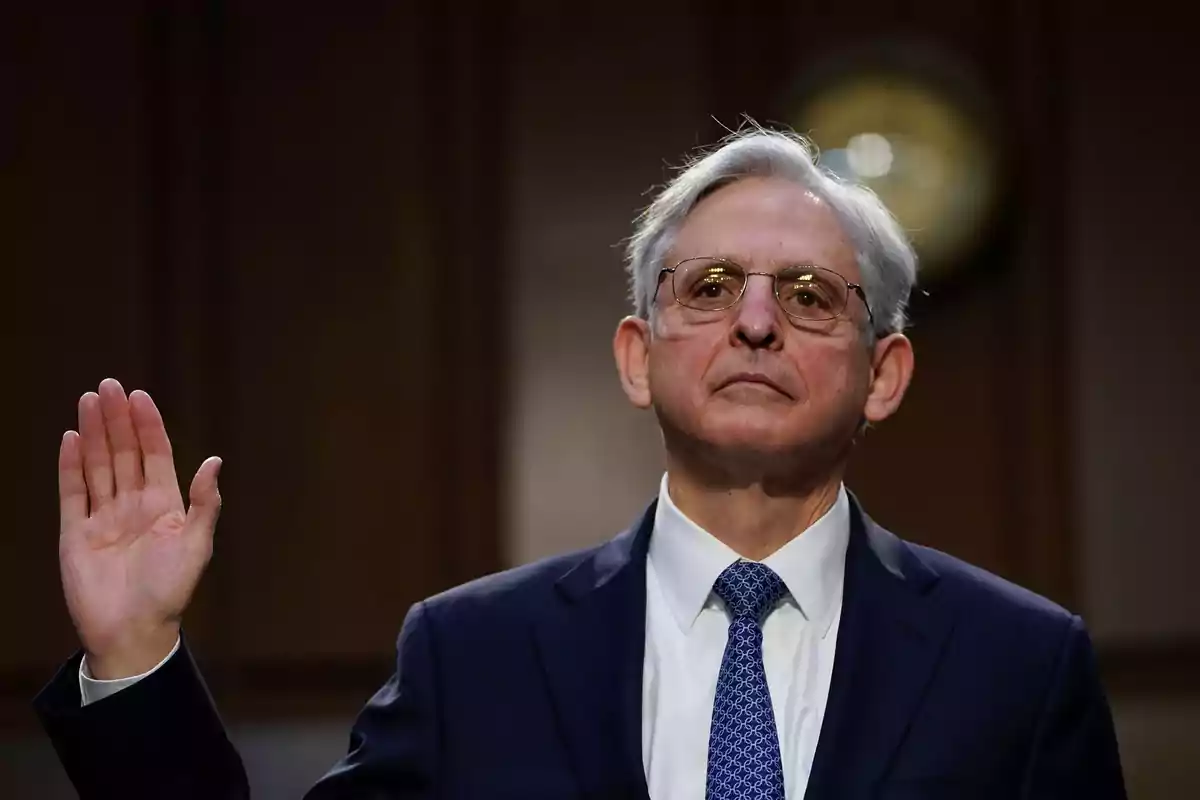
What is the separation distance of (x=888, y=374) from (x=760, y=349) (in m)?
0.26

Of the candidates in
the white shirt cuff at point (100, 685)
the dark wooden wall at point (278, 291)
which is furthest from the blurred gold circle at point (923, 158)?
the white shirt cuff at point (100, 685)

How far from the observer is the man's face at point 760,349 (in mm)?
1598

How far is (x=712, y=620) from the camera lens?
1.59 meters

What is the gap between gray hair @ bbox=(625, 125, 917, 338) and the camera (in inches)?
67.1

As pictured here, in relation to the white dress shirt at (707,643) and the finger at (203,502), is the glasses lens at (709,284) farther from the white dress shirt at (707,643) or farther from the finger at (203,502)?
the finger at (203,502)

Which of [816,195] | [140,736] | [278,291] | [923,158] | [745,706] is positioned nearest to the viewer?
[140,736]

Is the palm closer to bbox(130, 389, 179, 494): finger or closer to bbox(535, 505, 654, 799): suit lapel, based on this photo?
bbox(130, 389, 179, 494): finger

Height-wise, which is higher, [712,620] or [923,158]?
[923,158]

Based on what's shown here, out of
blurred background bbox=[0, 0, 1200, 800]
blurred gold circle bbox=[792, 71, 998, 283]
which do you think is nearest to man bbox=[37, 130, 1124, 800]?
blurred background bbox=[0, 0, 1200, 800]

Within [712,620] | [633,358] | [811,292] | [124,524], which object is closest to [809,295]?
[811,292]

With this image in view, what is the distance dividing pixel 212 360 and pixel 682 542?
175 cm

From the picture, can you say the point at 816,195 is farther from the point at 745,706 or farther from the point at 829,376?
the point at 745,706

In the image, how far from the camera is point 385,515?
315 cm

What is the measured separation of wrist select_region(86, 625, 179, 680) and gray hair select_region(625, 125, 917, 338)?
0.69m
